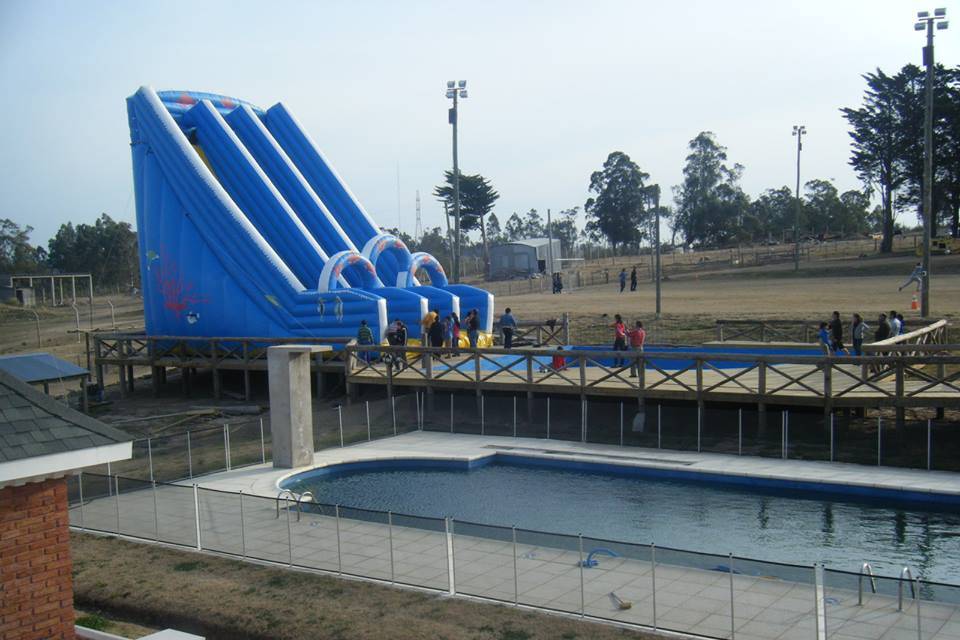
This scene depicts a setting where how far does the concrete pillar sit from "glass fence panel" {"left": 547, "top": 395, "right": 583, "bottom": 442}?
5.67 meters

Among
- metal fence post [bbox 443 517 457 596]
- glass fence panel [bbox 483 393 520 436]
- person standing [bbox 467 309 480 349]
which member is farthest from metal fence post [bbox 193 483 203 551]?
person standing [bbox 467 309 480 349]

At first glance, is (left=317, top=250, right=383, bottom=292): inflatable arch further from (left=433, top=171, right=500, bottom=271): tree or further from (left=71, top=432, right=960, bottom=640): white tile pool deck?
(left=433, top=171, right=500, bottom=271): tree

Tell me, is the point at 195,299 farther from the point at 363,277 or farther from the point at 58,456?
the point at 58,456

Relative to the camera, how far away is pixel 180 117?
103ft

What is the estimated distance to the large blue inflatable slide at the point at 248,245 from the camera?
88.2ft

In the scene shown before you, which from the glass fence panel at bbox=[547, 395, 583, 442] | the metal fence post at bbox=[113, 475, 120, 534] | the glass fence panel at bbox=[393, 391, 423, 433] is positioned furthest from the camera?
the glass fence panel at bbox=[393, 391, 423, 433]

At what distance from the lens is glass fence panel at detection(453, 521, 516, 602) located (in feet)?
33.0

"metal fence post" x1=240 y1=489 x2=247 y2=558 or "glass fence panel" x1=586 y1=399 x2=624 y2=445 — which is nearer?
"metal fence post" x1=240 y1=489 x2=247 y2=558

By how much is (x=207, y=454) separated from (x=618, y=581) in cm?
1103

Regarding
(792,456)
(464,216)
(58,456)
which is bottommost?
(792,456)

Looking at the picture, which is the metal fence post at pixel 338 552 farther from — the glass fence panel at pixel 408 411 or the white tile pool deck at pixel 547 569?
the glass fence panel at pixel 408 411

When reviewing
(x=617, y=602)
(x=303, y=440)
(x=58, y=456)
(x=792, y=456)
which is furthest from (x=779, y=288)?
(x=58, y=456)

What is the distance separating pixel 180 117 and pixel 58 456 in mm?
26182

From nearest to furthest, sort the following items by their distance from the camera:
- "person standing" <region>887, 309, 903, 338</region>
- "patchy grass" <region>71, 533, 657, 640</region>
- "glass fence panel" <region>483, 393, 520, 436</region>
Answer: "patchy grass" <region>71, 533, 657, 640</region> → "glass fence panel" <region>483, 393, 520, 436</region> → "person standing" <region>887, 309, 903, 338</region>
